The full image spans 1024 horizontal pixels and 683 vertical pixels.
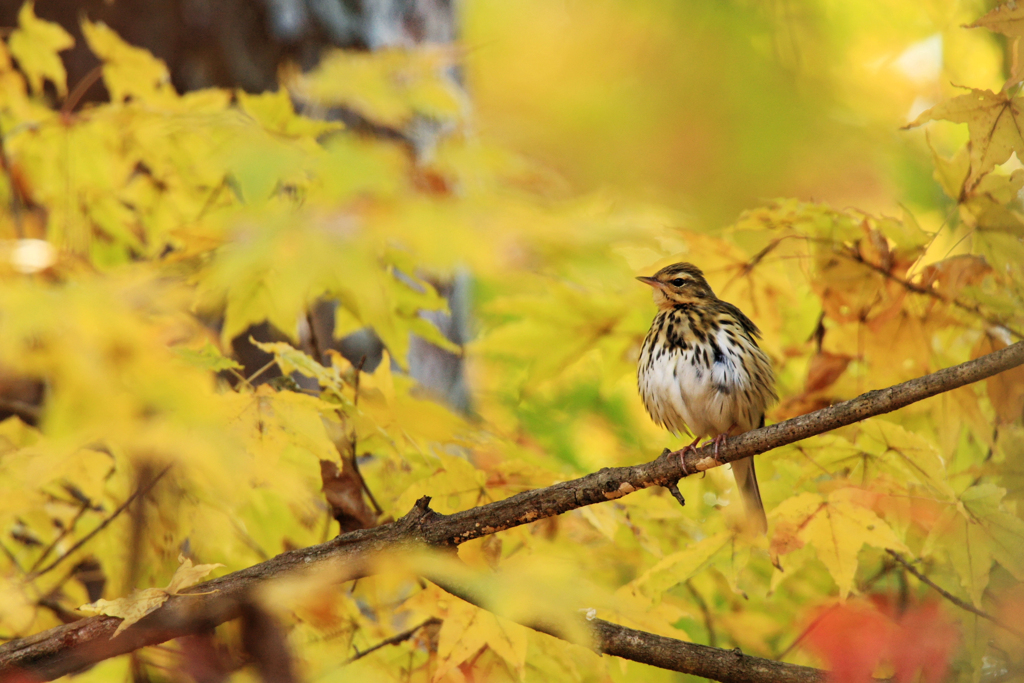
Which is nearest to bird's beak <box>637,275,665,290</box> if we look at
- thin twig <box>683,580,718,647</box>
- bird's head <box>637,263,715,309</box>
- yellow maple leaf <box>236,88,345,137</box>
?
bird's head <box>637,263,715,309</box>

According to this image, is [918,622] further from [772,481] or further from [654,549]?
[654,549]

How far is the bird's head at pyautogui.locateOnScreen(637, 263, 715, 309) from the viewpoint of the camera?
10.1ft

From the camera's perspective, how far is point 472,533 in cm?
197

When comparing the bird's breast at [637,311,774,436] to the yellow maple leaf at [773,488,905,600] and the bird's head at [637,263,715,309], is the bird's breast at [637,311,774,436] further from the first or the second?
the yellow maple leaf at [773,488,905,600]

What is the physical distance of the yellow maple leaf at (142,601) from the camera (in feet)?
5.62

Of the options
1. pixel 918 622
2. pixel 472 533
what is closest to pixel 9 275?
pixel 472 533

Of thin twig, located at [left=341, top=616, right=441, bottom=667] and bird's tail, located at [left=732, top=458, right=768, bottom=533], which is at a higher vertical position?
bird's tail, located at [left=732, top=458, right=768, bottom=533]

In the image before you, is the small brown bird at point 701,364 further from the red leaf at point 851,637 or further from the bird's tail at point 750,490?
the red leaf at point 851,637

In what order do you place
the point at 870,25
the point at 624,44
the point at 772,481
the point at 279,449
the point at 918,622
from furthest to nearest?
the point at 624,44 < the point at 870,25 < the point at 772,481 < the point at 918,622 < the point at 279,449

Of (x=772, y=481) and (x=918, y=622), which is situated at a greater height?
(x=772, y=481)

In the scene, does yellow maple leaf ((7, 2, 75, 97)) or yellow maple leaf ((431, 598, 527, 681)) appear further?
yellow maple leaf ((7, 2, 75, 97))

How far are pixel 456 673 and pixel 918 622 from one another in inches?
50.9

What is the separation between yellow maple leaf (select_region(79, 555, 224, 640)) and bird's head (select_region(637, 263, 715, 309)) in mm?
1872

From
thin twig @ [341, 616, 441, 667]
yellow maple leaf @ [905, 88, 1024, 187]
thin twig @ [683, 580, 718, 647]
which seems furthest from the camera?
thin twig @ [683, 580, 718, 647]
